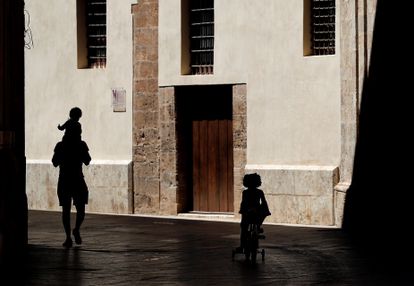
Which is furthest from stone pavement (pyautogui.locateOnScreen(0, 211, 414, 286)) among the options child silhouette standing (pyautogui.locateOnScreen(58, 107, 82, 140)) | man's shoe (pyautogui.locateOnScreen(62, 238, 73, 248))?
child silhouette standing (pyautogui.locateOnScreen(58, 107, 82, 140))

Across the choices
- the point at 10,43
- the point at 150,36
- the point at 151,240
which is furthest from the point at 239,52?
the point at 10,43

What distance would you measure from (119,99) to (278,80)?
12.7 feet

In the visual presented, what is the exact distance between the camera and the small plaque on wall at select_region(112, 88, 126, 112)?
86.2ft

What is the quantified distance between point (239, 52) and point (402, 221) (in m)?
4.86

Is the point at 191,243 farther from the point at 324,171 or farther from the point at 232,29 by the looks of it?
the point at 232,29

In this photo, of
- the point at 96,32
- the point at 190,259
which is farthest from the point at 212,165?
the point at 190,259

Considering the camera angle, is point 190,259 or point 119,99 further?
point 119,99

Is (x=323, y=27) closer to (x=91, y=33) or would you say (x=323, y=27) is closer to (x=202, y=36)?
(x=202, y=36)

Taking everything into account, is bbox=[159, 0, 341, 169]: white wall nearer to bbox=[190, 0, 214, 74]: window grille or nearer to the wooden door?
bbox=[190, 0, 214, 74]: window grille

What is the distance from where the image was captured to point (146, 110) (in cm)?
2592

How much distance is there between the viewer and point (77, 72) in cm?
2712

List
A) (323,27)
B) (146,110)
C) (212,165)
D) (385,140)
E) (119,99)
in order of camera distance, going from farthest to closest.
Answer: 1. (119,99)
2. (146,110)
3. (212,165)
4. (323,27)
5. (385,140)

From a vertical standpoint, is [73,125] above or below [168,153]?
above

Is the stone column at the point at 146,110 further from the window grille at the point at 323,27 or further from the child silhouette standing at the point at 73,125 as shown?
the child silhouette standing at the point at 73,125
